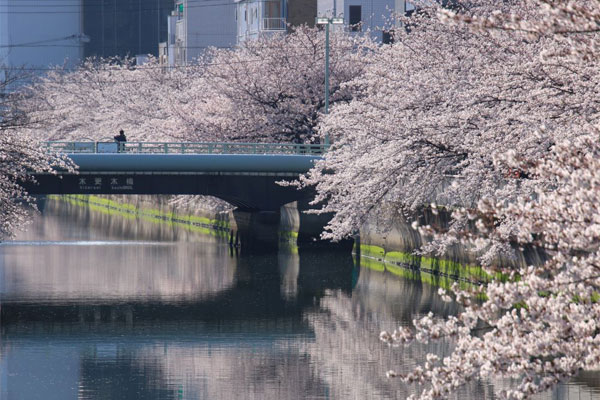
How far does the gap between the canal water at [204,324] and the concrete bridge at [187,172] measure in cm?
279

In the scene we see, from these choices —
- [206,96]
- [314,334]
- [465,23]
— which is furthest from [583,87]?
[206,96]

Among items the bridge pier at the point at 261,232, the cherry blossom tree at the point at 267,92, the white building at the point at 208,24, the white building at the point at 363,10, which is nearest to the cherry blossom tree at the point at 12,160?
the cherry blossom tree at the point at 267,92

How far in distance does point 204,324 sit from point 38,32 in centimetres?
13651

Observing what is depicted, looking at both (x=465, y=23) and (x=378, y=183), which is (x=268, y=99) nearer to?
(x=378, y=183)

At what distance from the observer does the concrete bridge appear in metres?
48.9

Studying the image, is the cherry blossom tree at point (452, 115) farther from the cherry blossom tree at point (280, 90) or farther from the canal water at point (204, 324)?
the cherry blossom tree at point (280, 90)

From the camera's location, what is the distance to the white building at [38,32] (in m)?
161

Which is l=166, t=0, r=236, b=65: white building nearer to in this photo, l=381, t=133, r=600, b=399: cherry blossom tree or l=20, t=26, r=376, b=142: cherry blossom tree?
l=20, t=26, r=376, b=142: cherry blossom tree

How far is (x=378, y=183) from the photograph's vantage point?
3347 centimetres

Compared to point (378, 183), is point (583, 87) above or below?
above

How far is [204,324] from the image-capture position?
3222 cm

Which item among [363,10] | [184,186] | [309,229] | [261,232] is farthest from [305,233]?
[363,10]

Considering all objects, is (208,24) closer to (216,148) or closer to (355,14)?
(355,14)

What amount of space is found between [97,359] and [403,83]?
13.0 meters
